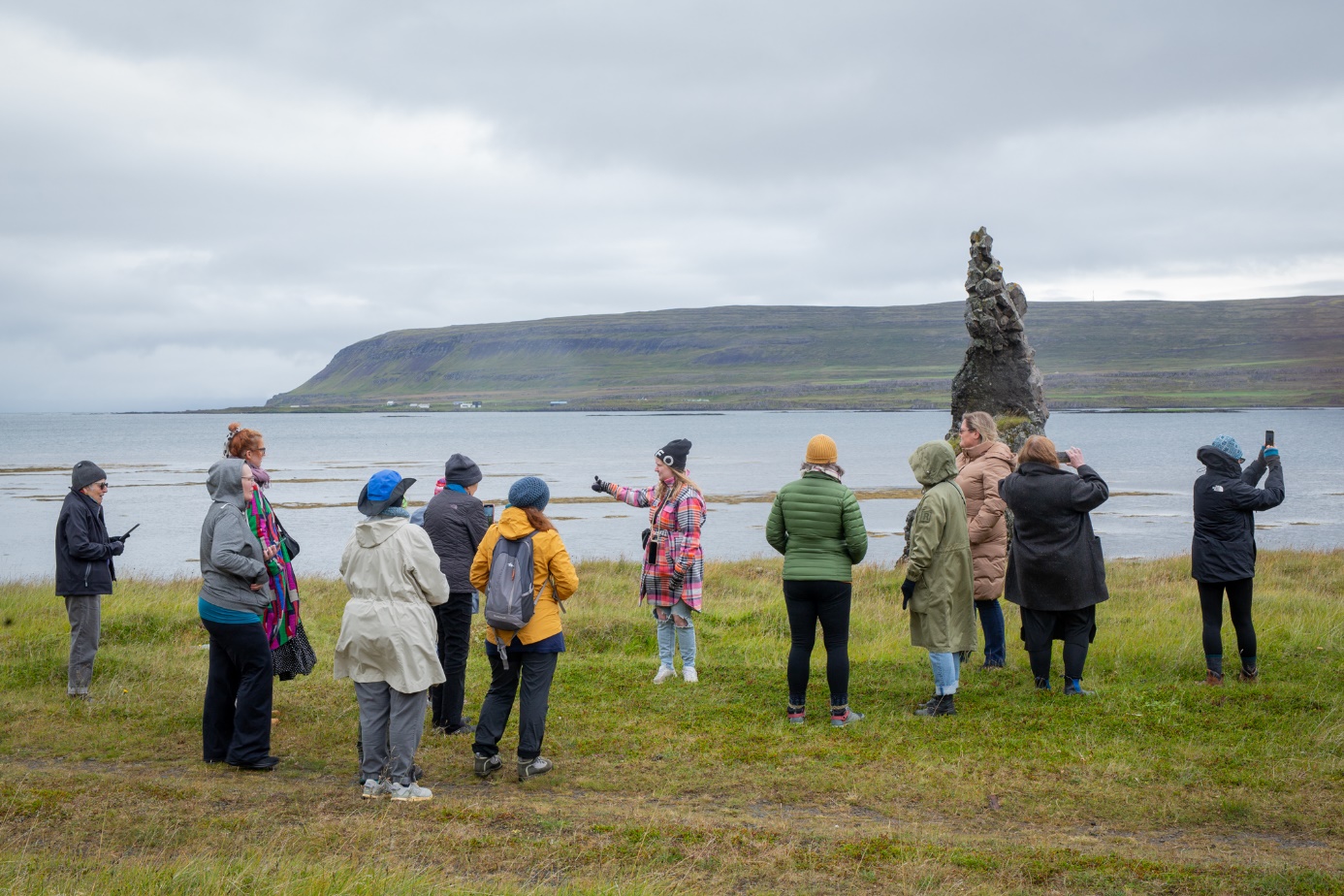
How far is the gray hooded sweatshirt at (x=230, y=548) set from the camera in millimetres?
6691

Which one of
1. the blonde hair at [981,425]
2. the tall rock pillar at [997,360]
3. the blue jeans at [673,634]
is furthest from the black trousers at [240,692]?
the tall rock pillar at [997,360]

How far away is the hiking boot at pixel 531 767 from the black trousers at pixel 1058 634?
4.09 m

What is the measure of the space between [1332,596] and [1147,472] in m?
39.9

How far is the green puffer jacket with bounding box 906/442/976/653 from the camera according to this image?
785 centimetres

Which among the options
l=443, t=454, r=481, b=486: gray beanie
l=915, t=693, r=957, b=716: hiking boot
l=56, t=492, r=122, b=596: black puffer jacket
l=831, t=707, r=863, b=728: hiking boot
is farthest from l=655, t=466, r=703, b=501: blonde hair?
l=56, t=492, r=122, b=596: black puffer jacket

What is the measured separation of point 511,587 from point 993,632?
498cm

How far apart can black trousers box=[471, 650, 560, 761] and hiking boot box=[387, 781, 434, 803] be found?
633 mm

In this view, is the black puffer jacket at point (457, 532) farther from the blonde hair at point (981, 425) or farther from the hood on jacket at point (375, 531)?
the blonde hair at point (981, 425)

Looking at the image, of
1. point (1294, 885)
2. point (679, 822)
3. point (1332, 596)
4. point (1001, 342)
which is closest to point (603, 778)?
point (679, 822)

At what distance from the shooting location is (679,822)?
5691mm

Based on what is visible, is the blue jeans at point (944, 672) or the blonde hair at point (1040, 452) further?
the blonde hair at point (1040, 452)

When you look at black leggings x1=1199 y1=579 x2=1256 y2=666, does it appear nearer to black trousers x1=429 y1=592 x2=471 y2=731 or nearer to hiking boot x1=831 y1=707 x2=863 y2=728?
hiking boot x1=831 y1=707 x2=863 y2=728

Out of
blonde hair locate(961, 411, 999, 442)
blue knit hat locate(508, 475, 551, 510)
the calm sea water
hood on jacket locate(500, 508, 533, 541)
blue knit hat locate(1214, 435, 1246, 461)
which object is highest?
blonde hair locate(961, 411, 999, 442)

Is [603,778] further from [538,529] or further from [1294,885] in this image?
[1294,885]
